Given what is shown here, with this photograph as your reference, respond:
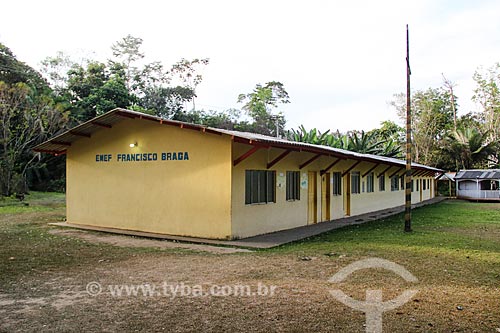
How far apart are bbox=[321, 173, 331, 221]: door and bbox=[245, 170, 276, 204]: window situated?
142 inches

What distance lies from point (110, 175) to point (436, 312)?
10.6m

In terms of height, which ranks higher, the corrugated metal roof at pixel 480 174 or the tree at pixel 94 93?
the tree at pixel 94 93

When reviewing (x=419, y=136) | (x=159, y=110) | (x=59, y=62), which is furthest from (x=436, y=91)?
(x=59, y=62)

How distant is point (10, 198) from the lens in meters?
24.3

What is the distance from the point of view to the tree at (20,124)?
955 inches

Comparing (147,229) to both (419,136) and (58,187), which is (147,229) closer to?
(58,187)

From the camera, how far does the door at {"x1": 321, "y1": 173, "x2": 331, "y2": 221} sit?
1526 cm

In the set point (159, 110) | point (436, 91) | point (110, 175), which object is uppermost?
point (436, 91)

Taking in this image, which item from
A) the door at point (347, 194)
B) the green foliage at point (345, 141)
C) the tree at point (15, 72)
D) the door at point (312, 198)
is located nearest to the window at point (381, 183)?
the green foliage at point (345, 141)

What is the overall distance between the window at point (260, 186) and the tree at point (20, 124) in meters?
18.5

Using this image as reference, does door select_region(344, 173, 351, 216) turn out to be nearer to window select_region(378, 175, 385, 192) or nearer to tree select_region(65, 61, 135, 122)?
window select_region(378, 175, 385, 192)

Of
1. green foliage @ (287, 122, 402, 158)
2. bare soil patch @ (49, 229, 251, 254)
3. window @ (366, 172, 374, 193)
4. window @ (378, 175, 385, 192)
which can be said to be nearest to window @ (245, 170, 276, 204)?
bare soil patch @ (49, 229, 251, 254)

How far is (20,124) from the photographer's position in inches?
1030

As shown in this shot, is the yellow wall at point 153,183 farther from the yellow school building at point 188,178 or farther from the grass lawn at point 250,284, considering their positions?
the grass lawn at point 250,284
